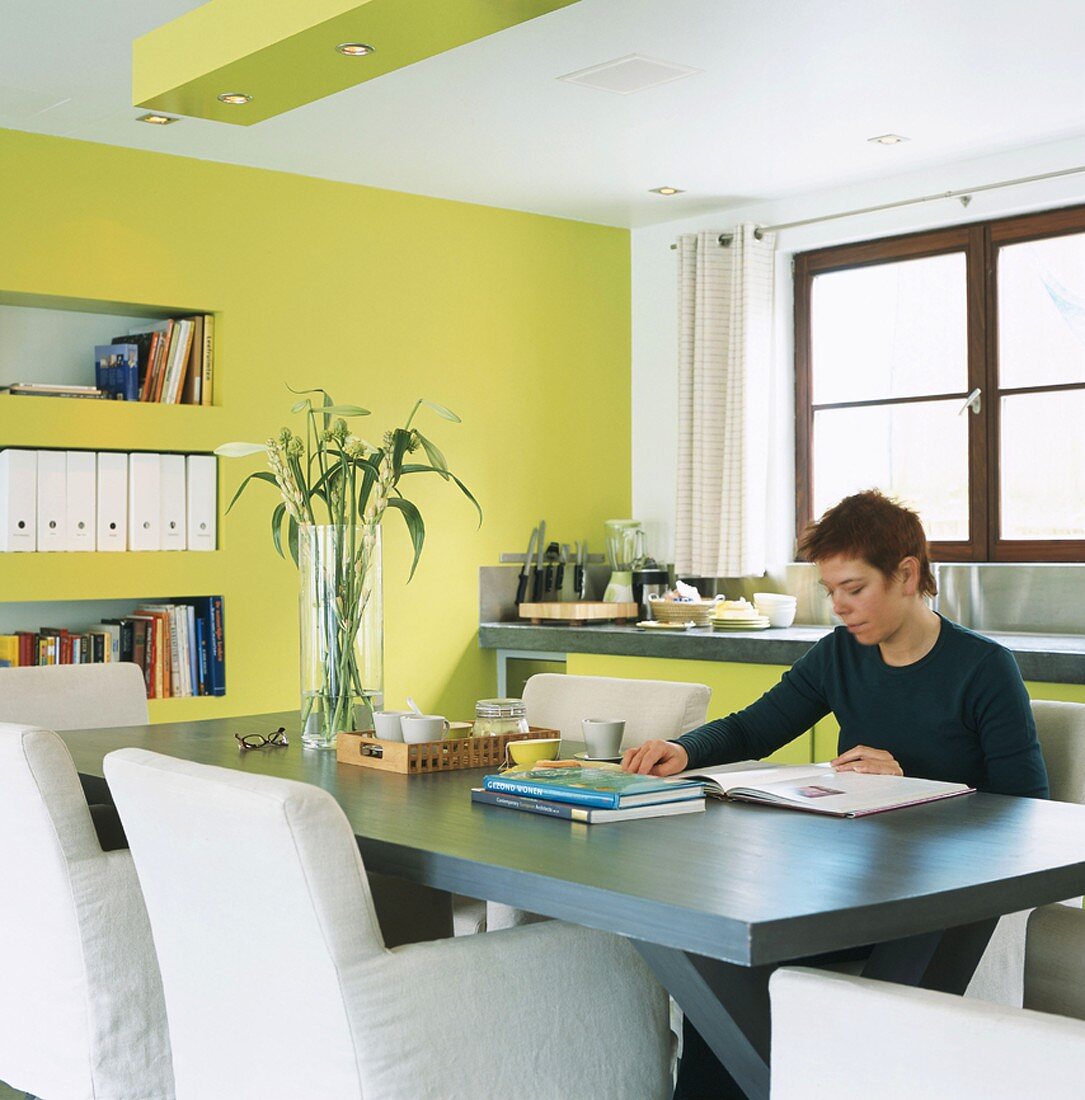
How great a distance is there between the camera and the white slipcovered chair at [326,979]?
1.67 metres

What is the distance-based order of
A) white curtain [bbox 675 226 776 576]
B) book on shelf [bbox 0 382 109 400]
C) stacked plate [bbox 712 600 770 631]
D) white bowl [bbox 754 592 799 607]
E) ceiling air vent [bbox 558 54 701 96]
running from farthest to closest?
white curtain [bbox 675 226 776 576] < white bowl [bbox 754 592 799 607] < stacked plate [bbox 712 600 770 631] < book on shelf [bbox 0 382 109 400] < ceiling air vent [bbox 558 54 701 96]

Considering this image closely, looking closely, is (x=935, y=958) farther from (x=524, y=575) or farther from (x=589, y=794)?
(x=524, y=575)

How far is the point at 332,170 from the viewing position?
202 inches

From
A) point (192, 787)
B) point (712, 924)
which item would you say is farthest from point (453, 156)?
point (712, 924)

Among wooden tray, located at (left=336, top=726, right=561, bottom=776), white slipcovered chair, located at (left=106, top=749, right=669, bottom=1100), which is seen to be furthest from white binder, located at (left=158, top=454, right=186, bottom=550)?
white slipcovered chair, located at (left=106, top=749, right=669, bottom=1100)

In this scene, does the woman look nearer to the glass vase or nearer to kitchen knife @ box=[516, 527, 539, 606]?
the glass vase

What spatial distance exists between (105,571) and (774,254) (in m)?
2.67

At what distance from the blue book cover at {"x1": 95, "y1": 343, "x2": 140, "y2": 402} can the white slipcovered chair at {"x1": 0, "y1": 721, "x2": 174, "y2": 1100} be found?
108 inches

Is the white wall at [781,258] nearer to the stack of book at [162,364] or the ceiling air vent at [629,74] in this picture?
the ceiling air vent at [629,74]

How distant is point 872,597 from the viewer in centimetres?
255

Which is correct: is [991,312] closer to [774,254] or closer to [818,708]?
[774,254]

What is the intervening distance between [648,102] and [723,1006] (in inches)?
126

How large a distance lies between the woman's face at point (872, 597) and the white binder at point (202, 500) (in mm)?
2895

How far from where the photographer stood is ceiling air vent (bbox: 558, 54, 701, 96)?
3.97 metres
